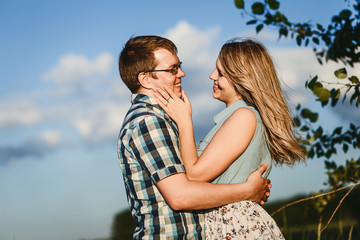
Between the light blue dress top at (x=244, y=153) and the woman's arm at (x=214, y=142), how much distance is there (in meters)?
0.07

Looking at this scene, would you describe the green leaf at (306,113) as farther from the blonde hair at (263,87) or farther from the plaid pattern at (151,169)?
the plaid pattern at (151,169)

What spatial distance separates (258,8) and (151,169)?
173 cm

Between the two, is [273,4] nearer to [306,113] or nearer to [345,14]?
[345,14]

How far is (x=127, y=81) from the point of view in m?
3.30

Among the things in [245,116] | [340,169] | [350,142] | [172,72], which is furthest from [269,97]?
[340,169]

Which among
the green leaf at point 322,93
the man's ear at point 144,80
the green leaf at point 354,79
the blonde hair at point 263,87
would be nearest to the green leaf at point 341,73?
the green leaf at point 354,79

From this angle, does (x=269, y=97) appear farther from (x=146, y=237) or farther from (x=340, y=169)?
(x=340, y=169)

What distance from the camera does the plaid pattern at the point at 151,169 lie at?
257cm

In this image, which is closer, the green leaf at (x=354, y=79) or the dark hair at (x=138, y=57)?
the green leaf at (x=354, y=79)

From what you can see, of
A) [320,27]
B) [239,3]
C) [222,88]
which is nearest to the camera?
[222,88]

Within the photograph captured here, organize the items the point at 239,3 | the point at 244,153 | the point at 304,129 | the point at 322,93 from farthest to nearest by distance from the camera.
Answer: the point at 304,129, the point at 239,3, the point at 322,93, the point at 244,153

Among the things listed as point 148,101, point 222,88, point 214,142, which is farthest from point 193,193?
point 222,88

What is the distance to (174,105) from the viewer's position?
2887 mm

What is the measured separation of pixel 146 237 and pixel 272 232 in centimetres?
85
